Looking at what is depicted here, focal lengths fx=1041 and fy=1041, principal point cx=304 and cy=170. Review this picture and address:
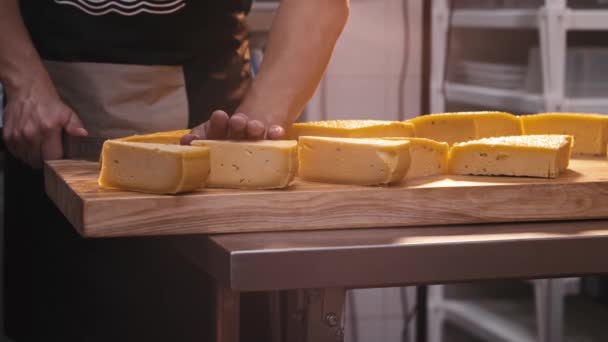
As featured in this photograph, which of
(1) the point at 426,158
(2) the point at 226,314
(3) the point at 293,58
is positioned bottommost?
(2) the point at 226,314

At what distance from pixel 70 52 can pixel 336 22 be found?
0.45m

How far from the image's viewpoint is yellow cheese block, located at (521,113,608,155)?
165 centimetres

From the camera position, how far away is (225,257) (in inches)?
42.0

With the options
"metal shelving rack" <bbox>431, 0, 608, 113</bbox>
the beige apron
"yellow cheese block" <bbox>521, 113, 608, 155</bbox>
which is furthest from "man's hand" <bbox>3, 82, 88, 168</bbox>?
"metal shelving rack" <bbox>431, 0, 608, 113</bbox>

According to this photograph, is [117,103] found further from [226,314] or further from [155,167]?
[226,314]

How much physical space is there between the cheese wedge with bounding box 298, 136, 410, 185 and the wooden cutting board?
0.02 m

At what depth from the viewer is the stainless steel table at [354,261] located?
106 cm

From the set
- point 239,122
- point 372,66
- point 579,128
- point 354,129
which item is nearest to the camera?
point 239,122

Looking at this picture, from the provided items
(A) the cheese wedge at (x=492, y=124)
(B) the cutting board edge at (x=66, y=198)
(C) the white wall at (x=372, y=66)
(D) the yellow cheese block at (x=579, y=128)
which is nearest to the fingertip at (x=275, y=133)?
(B) the cutting board edge at (x=66, y=198)

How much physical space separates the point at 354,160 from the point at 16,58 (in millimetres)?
631

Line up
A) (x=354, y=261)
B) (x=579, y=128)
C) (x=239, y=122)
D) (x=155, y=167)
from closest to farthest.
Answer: (x=354, y=261), (x=155, y=167), (x=239, y=122), (x=579, y=128)

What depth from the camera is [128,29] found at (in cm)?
173

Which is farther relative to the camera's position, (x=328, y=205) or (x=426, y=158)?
(x=426, y=158)

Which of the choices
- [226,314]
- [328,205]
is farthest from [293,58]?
[226,314]
